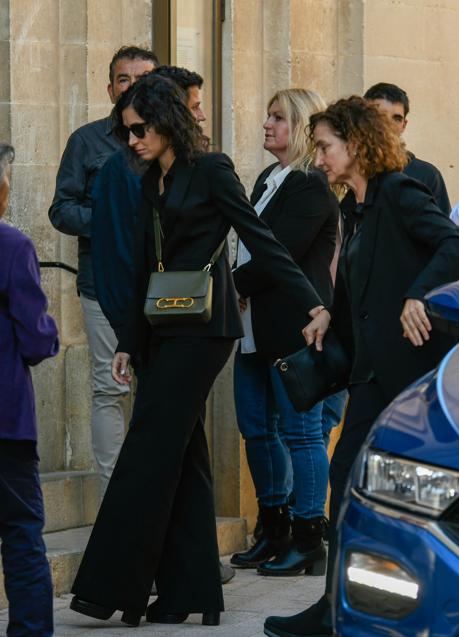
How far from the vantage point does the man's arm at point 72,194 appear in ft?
25.1

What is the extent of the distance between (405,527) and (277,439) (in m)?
3.98

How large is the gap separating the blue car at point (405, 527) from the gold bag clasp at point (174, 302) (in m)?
2.16

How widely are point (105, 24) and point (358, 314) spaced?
11.1 feet

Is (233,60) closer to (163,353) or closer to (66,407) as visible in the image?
(66,407)

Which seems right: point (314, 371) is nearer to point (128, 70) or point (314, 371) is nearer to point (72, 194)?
point (72, 194)

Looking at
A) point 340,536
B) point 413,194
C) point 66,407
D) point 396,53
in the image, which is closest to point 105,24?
point 66,407

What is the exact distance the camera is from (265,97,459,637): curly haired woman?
18.9 ft

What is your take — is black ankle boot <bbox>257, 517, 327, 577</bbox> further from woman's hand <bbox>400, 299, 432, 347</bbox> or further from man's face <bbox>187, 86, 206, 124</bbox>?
woman's hand <bbox>400, 299, 432, 347</bbox>

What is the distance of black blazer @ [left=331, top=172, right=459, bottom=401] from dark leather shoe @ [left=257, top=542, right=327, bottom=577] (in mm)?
2069

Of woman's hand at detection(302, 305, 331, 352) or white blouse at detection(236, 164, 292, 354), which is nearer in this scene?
woman's hand at detection(302, 305, 331, 352)

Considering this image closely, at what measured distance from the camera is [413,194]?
231 inches

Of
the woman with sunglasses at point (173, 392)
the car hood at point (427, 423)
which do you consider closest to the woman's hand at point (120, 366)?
the woman with sunglasses at point (173, 392)

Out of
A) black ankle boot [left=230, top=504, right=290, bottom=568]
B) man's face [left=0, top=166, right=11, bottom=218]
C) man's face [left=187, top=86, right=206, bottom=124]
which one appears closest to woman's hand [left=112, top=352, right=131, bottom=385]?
man's face [left=187, top=86, right=206, bottom=124]

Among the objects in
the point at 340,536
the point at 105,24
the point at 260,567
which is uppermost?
the point at 105,24
